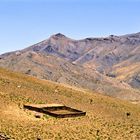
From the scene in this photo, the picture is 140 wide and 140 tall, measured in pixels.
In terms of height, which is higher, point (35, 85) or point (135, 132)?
point (35, 85)

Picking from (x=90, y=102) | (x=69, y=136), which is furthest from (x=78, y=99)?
(x=69, y=136)

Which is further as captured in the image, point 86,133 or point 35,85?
point 35,85

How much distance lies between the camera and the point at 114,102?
3246 inches

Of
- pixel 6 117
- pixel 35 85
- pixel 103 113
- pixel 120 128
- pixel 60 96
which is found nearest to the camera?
pixel 6 117

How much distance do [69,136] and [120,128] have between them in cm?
1106

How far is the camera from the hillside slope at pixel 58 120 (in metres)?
49.1

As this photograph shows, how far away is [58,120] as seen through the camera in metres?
55.8

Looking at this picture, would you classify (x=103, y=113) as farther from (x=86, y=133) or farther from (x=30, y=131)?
(x=30, y=131)

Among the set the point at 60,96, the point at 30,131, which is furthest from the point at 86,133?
the point at 60,96

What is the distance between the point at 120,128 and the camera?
5722 cm

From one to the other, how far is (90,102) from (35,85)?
11817 mm

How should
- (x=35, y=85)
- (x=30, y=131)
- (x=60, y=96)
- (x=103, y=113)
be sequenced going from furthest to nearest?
(x=35, y=85) → (x=60, y=96) → (x=103, y=113) → (x=30, y=131)

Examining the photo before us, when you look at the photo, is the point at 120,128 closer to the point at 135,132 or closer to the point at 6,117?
the point at 135,132

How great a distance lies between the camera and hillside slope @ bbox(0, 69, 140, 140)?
4906cm
